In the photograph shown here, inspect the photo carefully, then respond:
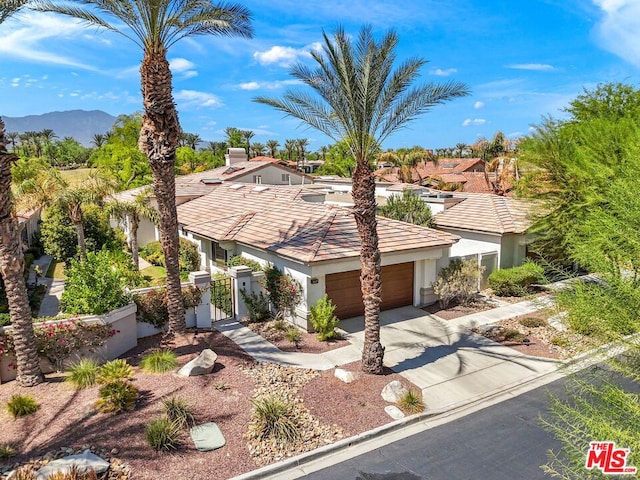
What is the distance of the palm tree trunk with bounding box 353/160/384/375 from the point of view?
12086 millimetres

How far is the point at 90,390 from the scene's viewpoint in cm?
1098

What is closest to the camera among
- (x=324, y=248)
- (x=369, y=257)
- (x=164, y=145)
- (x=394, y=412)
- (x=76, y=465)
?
(x=76, y=465)

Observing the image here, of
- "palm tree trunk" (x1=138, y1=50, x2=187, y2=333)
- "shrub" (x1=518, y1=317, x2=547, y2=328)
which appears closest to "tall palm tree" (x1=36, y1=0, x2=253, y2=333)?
"palm tree trunk" (x1=138, y1=50, x2=187, y2=333)

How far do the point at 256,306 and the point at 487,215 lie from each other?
14.3 metres

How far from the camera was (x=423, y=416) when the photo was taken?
35.3 feet

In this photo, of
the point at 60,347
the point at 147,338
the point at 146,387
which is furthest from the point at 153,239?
the point at 146,387

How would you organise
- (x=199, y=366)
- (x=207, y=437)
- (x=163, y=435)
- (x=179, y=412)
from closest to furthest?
(x=163, y=435), (x=207, y=437), (x=179, y=412), (x=199, y=366)

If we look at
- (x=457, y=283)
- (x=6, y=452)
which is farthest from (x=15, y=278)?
(x=457, y=283)

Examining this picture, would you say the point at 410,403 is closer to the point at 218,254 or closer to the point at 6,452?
the point at 6,452

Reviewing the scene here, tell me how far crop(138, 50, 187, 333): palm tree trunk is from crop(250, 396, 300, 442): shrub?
5650 millimetres

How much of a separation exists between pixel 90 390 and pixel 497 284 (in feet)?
55.9

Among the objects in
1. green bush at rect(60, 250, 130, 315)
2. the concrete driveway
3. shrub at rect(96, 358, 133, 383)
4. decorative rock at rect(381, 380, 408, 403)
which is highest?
green bush at rect(60, 250, 130, 315)

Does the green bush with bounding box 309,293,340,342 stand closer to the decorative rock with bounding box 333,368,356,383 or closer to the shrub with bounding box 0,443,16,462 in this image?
the decorative rock with bounding box 333,368,356,383

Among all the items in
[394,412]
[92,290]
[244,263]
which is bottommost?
[394,412]
